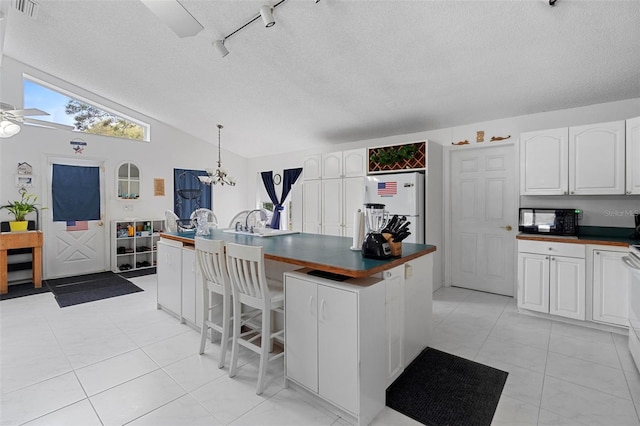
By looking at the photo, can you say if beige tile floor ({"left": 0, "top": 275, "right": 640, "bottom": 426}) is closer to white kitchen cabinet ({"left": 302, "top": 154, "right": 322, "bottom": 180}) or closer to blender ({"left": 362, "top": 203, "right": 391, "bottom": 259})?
blender ({"left": 362, "top": 203, "right": 391, "bottom": 259})

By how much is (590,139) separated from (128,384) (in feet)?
15.5

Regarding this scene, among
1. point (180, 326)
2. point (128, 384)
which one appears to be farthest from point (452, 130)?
point (128, 384)

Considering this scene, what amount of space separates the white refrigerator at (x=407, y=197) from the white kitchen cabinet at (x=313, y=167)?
1254 millimetres

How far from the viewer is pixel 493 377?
218 cm

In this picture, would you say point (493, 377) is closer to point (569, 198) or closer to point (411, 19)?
point (569, 198)

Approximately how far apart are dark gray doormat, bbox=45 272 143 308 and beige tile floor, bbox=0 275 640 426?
0.59 meters

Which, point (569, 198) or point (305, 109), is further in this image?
point (305, 109)

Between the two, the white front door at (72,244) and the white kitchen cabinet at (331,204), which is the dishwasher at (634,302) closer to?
the white kitchen cabinet at (331,204)

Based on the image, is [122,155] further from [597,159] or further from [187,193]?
[597,159]

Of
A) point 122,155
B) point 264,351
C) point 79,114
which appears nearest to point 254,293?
point 264,351

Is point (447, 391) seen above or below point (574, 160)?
below

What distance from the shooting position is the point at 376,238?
2012 millimetres

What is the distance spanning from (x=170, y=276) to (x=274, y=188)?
3.76 m

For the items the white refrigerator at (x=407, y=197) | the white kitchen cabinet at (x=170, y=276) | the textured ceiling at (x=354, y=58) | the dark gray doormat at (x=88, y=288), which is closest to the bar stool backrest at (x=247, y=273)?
the white kitchen cabinet at (x=170, y=276)
